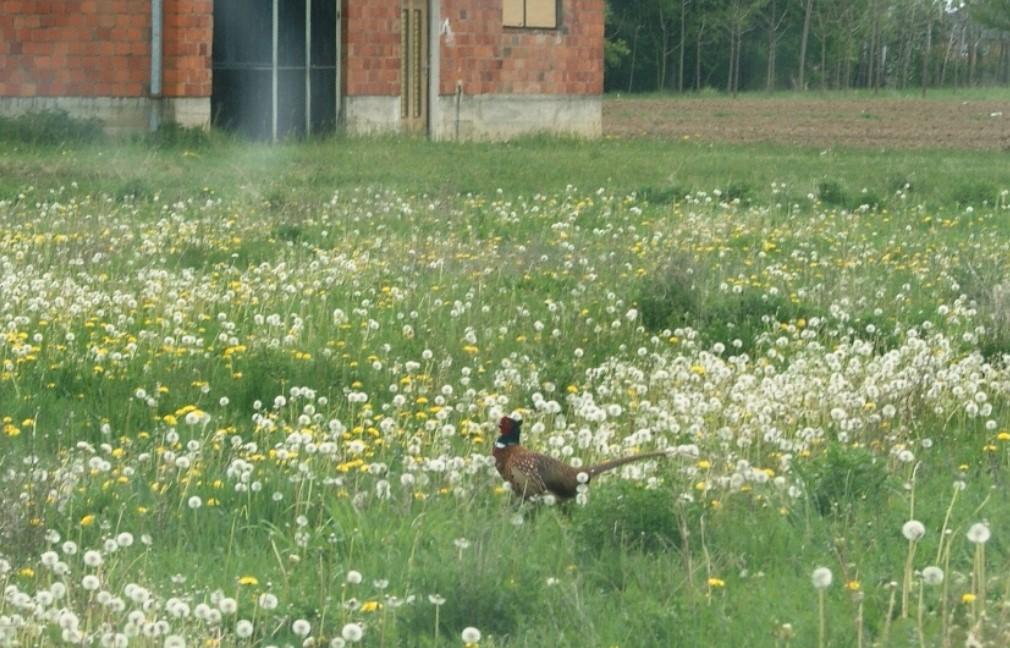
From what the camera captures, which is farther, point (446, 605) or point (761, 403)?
point (761, 403)

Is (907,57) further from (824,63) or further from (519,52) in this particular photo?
(519,52)

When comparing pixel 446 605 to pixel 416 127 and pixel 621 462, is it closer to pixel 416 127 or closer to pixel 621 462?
pixel 621 462

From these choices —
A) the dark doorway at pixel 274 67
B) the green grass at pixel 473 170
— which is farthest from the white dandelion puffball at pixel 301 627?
the dark doorway at pixel 274 67

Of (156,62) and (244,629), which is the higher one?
(156,62)

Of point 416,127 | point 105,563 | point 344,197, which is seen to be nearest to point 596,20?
point 416,127

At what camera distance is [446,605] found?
210 inches

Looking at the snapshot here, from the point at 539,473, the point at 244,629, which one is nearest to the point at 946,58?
the point at 539,473

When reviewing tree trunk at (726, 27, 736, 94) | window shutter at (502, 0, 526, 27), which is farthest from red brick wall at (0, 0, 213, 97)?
tree trunk at (726, 27, 736, 94)

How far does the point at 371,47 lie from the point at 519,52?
133 inches

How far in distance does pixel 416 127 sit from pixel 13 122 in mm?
7176

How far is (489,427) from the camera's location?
310 inches

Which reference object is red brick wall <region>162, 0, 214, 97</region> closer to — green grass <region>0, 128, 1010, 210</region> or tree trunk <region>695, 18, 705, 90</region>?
green grass <region>0, 128, 1010, 210</region>

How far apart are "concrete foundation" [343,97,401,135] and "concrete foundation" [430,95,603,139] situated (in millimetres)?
850

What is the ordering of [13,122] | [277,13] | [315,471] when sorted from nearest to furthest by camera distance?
[315,471] → [13,122] → [277,13]
